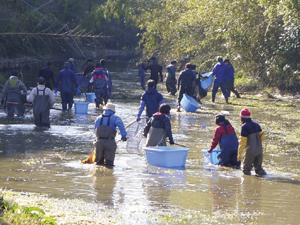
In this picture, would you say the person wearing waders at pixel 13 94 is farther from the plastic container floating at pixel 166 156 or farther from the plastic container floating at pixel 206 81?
the plastic container floating at pixel 206 81

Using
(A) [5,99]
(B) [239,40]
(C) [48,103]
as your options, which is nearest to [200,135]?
(C) [48,103]

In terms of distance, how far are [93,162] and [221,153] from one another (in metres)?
2.49

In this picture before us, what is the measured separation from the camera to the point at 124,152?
11852mm

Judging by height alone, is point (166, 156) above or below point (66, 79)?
below

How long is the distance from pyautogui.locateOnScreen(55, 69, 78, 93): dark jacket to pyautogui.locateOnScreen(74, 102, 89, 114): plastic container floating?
36.1 inches

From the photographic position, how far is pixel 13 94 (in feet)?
54.0

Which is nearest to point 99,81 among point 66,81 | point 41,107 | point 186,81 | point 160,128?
point 66,81

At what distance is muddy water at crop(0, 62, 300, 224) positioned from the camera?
23.6 feet

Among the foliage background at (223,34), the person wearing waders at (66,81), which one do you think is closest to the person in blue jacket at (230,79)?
the foliage background at (223,34)

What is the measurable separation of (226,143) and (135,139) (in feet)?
7.76

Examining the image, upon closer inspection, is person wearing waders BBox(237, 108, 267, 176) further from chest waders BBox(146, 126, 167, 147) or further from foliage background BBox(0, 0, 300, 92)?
foliage background BBox(0, 0, 300, 92)

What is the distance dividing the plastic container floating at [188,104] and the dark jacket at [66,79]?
381 centimetres

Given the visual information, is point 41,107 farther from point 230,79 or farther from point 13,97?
point 230,79

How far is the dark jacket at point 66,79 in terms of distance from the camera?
18.1 metres
